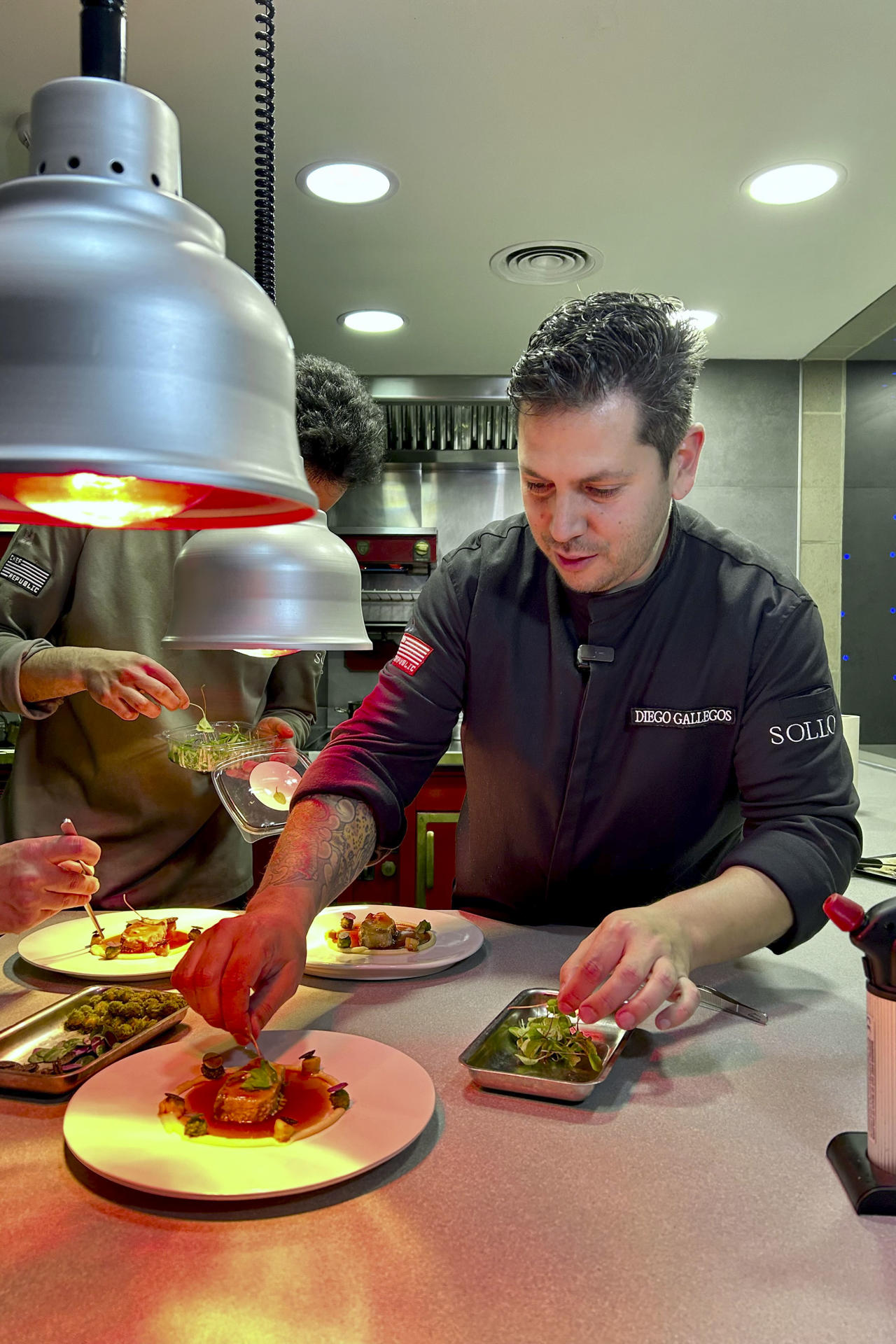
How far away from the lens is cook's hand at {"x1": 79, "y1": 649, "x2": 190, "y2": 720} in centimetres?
179

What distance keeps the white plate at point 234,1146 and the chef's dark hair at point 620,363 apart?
35.7 inches

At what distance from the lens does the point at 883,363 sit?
4.39 meters

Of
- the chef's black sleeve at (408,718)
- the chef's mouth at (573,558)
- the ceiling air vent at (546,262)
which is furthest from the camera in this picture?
the ceiling air vent at (546,262)

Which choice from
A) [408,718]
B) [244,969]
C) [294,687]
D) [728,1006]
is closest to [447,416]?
[294,687]

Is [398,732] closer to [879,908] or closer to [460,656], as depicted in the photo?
[460,656]

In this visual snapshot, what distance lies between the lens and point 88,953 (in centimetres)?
A: 141

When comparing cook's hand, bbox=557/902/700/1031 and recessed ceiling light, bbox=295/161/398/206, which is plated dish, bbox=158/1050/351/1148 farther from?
recessed ceiling light, bbox=295/161/398/206

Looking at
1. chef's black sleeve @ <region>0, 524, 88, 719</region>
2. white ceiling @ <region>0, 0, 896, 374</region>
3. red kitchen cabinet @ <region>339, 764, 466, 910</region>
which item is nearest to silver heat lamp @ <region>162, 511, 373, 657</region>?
chef's black sleeve @ <region>0, 524, 88, 719</region>

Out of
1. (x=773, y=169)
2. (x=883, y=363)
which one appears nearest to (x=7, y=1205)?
(x=773, y=169)

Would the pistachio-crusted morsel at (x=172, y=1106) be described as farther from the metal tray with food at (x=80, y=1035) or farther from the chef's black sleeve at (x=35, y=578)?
the chef's black sleeve at (x=35, y=578)

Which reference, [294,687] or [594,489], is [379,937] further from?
[294,687]

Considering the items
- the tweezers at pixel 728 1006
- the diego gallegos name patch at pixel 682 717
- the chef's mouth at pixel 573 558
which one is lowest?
the tweezers at pixel 728 1006

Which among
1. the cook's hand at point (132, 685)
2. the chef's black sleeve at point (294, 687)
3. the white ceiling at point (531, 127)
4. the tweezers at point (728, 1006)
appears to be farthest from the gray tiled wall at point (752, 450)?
the tweezers at point (728, 1006)

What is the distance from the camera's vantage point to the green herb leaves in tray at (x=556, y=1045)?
1.05 meters
